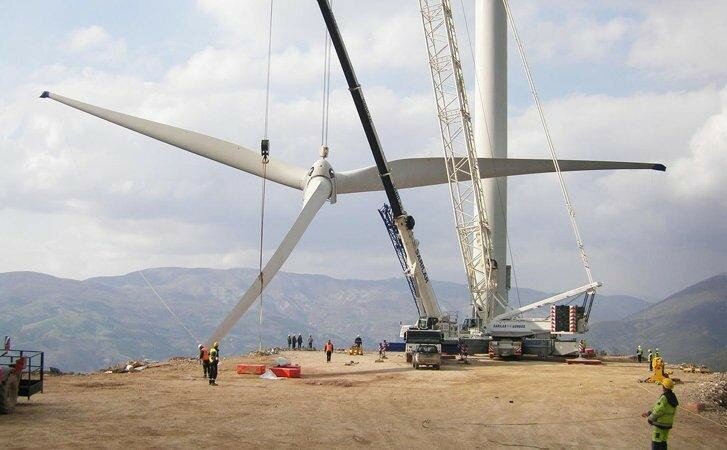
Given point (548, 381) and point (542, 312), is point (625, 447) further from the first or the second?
point (542, 312)

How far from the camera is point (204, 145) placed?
53.2 metres

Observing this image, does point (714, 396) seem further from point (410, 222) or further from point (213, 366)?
point (410, 222)

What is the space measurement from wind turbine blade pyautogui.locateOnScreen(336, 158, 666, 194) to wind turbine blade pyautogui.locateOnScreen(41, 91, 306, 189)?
4.13m

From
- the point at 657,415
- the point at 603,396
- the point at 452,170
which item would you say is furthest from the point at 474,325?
the point at 657,415

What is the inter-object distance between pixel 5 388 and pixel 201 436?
24.4 ft

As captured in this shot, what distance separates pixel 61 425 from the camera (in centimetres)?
2175

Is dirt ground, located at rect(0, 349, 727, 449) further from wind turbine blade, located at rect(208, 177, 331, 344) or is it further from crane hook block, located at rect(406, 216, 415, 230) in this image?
crane hook block, located at rect(406, 216, 415, 230)

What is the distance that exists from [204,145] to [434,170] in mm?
19581

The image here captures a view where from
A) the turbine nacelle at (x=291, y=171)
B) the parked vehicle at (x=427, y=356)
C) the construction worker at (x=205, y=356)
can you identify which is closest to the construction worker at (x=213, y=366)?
the construction worker at (x=205, y=356)

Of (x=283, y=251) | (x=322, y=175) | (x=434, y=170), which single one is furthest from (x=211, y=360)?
(x=434, y=170)

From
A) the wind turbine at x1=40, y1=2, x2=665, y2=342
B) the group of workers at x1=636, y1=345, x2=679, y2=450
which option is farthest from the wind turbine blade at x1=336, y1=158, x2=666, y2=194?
the group of workers at x1=636, y1=345, x2=679, y2=450

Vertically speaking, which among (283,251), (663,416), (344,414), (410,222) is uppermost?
(410,222)

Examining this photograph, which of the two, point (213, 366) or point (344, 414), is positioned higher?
point (213, 366)

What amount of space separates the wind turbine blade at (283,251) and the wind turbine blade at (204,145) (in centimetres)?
286
